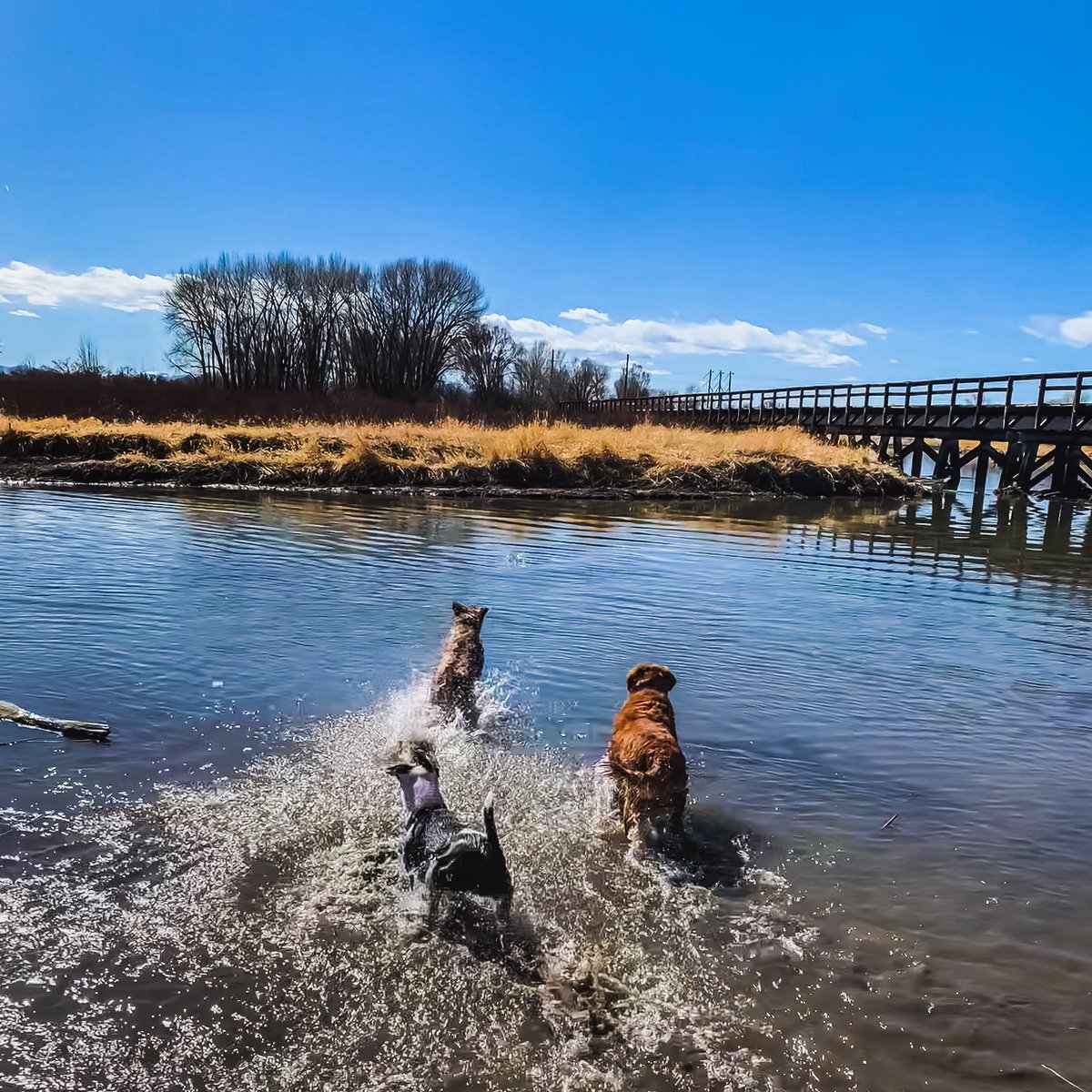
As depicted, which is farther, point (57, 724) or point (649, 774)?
point (57, 724)

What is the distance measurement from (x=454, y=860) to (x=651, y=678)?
2.06 meters

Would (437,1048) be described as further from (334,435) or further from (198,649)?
(334,435)

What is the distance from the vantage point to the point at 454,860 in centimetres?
323

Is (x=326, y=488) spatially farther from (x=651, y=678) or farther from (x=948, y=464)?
(x=948, y=464)

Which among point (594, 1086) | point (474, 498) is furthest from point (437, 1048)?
point (474, 498)

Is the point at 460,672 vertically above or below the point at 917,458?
below

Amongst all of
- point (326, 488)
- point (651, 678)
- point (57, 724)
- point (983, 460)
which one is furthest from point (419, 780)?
point (983, 460)

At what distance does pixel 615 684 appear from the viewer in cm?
624

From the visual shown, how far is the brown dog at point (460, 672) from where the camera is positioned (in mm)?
5540

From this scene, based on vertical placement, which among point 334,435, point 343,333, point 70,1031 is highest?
point 343,333

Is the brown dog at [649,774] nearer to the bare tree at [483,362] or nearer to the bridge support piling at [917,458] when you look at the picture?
the bridge support piling at [917,458]

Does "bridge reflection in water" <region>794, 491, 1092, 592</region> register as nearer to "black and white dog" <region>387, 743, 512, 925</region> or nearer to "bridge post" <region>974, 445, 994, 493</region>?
"bridge post" <region>974, 445, 994, 493</region>

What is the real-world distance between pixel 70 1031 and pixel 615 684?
4.29 m

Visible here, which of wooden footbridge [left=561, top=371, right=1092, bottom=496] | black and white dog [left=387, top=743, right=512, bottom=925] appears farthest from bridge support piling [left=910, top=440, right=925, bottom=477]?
black and white dog [left=387, top=743, right=512, bottom=925]
